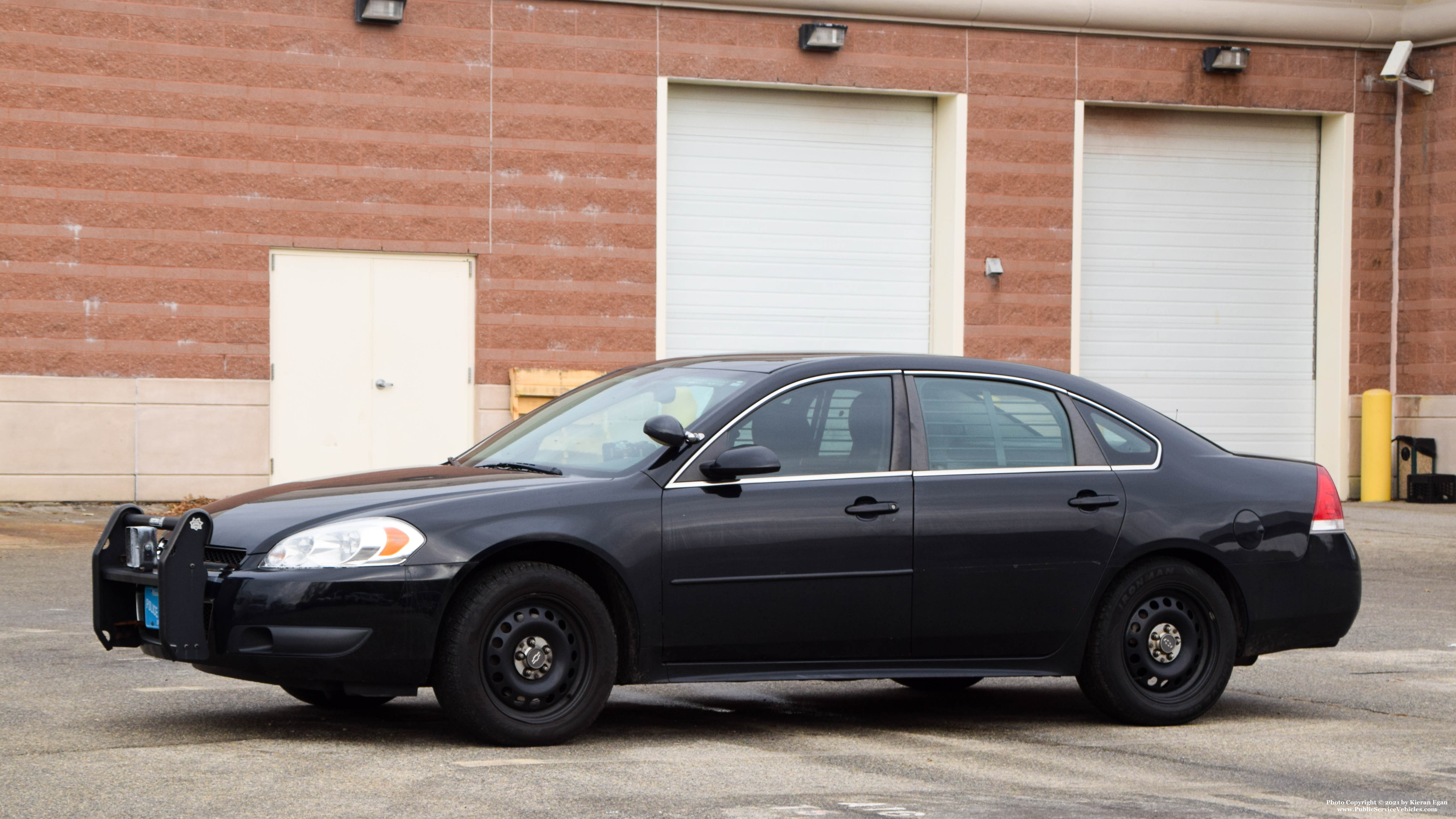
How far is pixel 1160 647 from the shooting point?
7.31 metres

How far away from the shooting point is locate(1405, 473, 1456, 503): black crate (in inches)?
833

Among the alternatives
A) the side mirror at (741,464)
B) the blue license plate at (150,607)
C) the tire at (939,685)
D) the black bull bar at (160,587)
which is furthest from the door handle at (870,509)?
the blue license plate at (150,607)

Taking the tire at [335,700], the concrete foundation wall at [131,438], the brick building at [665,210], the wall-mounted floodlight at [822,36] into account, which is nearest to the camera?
the tire at [335,700]

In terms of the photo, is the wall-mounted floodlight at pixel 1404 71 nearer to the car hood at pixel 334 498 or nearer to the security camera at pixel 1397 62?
the security camera at pixel 1397 62

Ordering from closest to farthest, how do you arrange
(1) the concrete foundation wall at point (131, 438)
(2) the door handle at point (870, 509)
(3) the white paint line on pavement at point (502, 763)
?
(3) the white paint line on pavement at point (502, 763) < (2) the door handle at point (870, 509) < (1) the concrete foundation wall at point (131, 438)

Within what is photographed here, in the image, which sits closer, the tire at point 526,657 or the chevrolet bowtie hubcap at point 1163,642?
the tire at point 526,657

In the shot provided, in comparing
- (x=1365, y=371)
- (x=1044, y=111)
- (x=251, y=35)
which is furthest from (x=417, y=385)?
(x=1365, y=371)

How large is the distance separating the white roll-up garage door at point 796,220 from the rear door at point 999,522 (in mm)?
12307

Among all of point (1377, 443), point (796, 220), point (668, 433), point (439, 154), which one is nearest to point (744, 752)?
point (668, 433)

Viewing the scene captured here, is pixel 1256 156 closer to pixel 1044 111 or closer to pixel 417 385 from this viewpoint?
pixel 1044 111

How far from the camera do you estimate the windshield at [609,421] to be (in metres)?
6.82

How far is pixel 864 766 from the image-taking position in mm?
6152

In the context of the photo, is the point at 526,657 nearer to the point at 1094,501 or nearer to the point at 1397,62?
the point at 1094,501

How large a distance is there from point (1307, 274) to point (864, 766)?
686 inches
